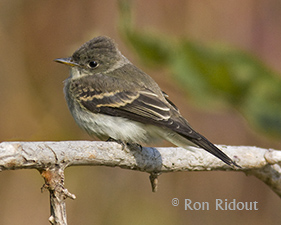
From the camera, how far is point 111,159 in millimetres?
3330

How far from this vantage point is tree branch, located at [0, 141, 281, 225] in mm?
2805

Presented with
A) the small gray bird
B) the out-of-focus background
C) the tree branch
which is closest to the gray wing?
the small gray bird

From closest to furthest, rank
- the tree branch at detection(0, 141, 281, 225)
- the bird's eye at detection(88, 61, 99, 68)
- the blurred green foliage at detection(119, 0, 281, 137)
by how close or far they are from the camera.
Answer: the tree branch at detection(0, 141, 281, 225) < the blurred green foliage at detection(119, 0, 281, 137) < the bird's eye at detection(88, 61, 99, 68)

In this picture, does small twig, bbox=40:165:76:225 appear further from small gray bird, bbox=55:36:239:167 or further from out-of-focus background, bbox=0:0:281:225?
out-of-focus background, bbox=0:0:281:225

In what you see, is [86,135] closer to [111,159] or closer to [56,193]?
[111,159]

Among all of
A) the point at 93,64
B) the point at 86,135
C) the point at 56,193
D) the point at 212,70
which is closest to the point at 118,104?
the point at 93,64

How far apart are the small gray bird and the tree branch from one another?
17 centimetres

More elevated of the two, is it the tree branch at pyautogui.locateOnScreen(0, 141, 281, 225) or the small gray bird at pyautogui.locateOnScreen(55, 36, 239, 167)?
the small gray bird at pyautogui.locateOnScreen(55, 36, 239, 167)

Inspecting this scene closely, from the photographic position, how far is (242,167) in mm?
3908

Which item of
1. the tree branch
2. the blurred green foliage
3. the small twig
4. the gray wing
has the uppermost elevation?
the blurred green foliage

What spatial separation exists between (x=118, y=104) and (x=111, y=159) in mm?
708

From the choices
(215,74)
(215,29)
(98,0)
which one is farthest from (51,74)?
(215,74)

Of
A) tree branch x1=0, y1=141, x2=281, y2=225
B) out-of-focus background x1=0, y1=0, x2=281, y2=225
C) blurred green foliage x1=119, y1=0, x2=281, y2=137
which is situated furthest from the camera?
out-of-focus background x1=0, y1=0, x2=281, y2=225

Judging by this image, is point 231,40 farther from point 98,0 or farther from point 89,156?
point 89,156
